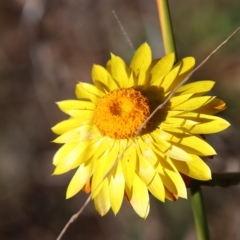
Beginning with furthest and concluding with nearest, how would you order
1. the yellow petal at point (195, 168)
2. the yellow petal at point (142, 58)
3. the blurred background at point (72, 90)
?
the blurred background at point (72, 90)
the yellow petal at point (142, 58)
the yellow petal at point (195, 168)

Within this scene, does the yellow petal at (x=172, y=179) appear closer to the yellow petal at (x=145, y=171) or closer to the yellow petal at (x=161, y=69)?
the yellow petal at (x=145, y=171)

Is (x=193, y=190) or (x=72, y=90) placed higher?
(x=72, y=90)

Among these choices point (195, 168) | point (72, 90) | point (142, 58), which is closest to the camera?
point (195, 168)

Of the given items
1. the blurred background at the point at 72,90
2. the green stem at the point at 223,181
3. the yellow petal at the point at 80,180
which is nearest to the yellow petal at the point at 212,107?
the green stem at the point at 223,181

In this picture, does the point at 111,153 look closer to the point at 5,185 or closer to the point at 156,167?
the point at 156,167

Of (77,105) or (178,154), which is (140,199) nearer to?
(178,154)

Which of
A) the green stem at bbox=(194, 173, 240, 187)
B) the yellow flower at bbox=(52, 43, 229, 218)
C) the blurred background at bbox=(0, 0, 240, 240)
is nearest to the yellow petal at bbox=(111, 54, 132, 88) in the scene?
the yellow flower at bbox=(52, 43, 229, 218)

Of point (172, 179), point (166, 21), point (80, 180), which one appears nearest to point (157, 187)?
point (172, 179)
